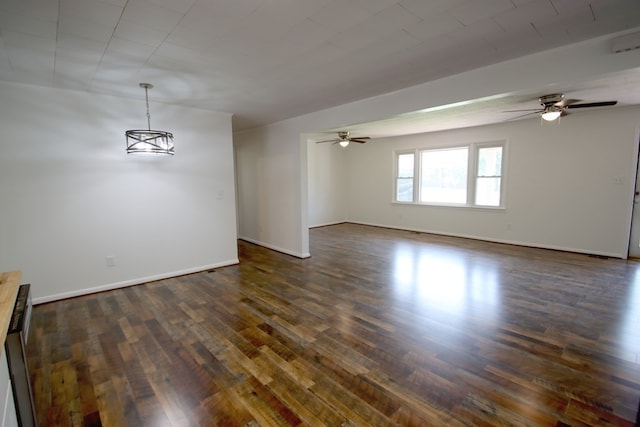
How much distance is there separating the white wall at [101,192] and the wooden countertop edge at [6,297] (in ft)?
6.82

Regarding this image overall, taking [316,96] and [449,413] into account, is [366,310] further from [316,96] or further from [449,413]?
[316,96]

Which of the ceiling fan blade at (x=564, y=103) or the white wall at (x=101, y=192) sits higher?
the ceiling fan blade at (x=564, y=103)

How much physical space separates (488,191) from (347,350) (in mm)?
5548

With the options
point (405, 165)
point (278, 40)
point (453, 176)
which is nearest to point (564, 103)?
point (453, 176)

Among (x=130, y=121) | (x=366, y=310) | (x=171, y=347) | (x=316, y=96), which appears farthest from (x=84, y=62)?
(x=366, y=310)

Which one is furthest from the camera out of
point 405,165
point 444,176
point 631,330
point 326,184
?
point 326,184

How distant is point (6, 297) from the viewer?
1477 millimetres

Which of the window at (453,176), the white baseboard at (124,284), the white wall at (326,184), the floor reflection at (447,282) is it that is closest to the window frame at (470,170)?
the window at (453,176)

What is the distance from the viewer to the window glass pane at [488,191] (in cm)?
636

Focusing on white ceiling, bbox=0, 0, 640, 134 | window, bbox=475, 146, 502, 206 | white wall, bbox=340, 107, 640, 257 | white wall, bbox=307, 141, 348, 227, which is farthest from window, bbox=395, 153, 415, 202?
white ceiling, bbox=0, 0, 640, 134

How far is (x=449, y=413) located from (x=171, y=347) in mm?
2194

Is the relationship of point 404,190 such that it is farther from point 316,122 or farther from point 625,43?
point 625,43

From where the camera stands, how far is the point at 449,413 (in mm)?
1806

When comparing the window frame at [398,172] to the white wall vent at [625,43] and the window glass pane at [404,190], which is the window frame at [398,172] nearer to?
the window glass pane at [404,190]
